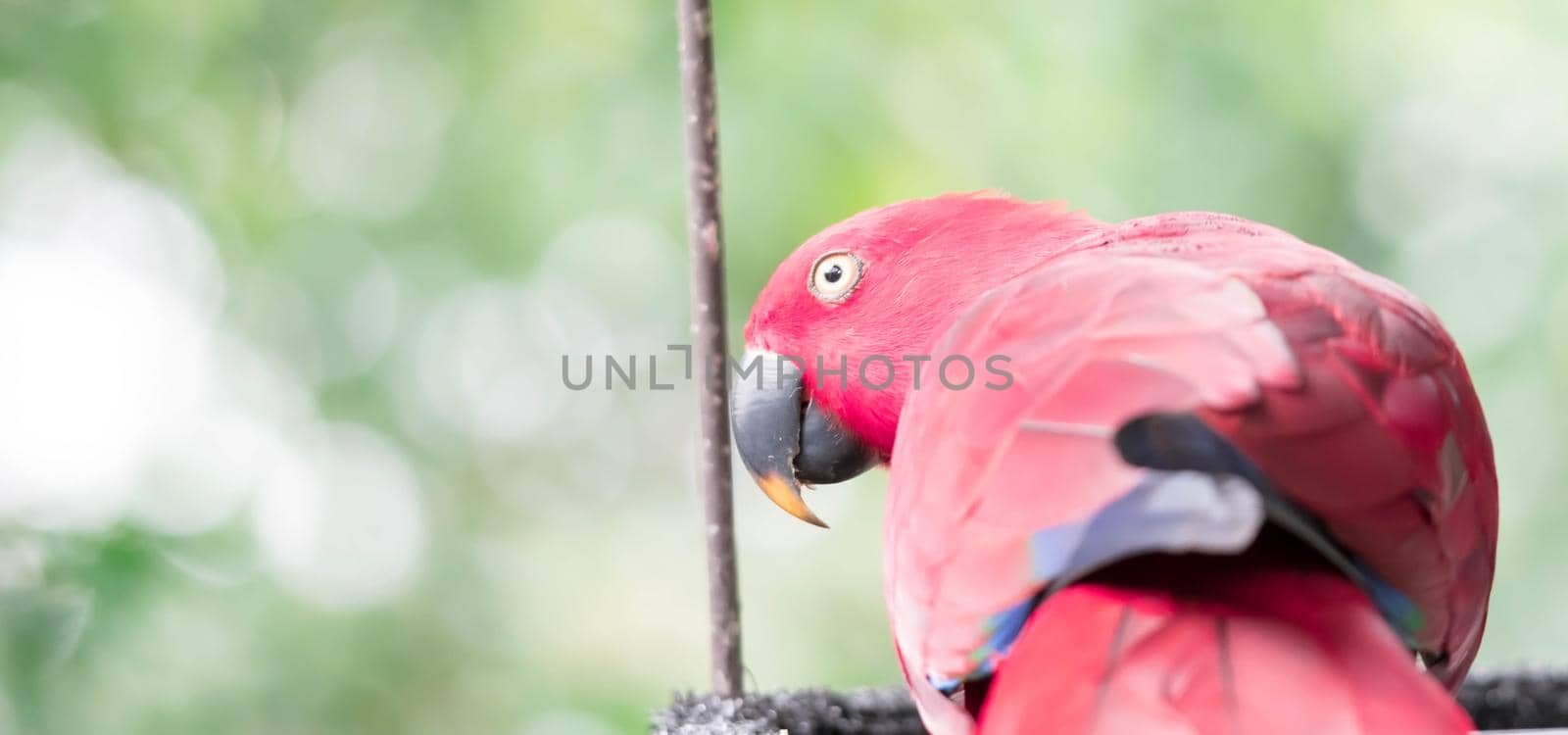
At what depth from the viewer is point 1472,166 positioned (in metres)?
1.79

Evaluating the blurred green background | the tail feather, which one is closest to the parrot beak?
the tail feather

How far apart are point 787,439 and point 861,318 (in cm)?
10

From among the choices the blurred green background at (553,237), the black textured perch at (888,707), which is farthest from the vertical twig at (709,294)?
the blurred green background at (553,237)

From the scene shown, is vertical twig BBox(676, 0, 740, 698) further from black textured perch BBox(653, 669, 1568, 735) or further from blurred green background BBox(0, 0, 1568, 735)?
blurred green background BBox(0, 0, 1568, 735)

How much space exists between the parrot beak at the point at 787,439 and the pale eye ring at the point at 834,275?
6 centimetres

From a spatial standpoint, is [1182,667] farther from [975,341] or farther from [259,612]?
[259,612]

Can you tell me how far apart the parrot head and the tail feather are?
1.21 ft

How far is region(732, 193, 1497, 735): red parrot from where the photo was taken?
1.39ft

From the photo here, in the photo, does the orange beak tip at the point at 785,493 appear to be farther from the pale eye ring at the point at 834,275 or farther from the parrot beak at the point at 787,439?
the pale eye ring at the point at 834,275

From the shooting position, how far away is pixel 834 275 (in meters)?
0.88

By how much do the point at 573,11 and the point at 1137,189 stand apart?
852 millimetres

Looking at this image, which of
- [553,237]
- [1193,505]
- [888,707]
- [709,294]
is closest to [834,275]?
[709,294]

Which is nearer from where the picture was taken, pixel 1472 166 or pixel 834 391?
pixel 834 391

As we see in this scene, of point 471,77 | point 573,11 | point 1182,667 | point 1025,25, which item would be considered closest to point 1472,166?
point 1025,25
